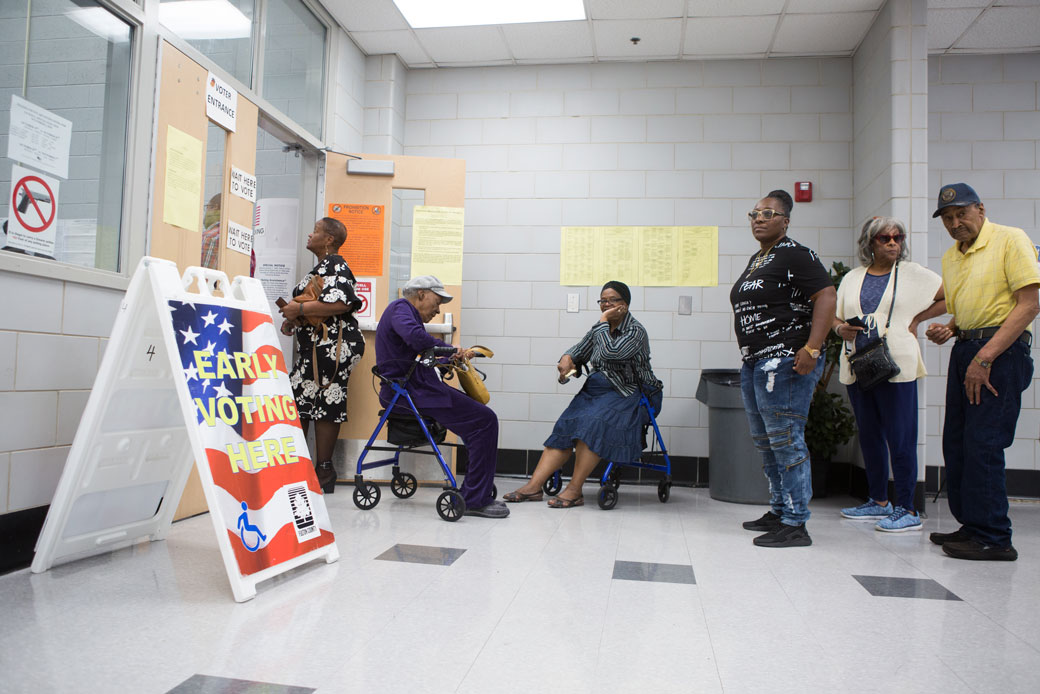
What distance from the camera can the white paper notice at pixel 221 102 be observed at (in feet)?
10.6

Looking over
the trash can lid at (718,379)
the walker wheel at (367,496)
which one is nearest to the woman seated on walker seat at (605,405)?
the trash can lid at (718,379)

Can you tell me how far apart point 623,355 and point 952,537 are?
169 centimetres

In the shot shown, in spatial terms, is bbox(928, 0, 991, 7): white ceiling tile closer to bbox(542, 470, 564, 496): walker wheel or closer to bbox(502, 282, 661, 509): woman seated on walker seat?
bbox(502, 282, 661, 509): woman seated on walker seat

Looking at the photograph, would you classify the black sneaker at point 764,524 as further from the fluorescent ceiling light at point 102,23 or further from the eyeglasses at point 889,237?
the fluorescent ceiling light at point 102,23

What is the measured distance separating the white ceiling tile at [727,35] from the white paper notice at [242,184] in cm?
277

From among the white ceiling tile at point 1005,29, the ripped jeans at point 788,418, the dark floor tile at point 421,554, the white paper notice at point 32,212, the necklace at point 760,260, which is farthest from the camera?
the white ceiling tile at point 1005,29

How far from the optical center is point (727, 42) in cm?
462

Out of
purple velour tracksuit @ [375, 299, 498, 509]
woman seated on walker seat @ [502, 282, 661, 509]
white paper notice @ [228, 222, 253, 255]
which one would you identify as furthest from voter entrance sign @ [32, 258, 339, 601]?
woman seated on walker seat @ [502, 282, 661, 509]

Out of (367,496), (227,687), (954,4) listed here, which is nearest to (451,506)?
(367,496)

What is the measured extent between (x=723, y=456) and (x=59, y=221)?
3.44 m

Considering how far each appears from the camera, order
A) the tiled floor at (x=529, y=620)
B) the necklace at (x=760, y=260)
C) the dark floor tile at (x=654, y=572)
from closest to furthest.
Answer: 1. the tiled floor at (x=529, y=620)
2. the dark floor tile at (x=654, y=572)
3. the necklace at (x=760, y=260)

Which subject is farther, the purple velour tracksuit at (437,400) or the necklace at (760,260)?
the purple velour tracksuit at (437,400)

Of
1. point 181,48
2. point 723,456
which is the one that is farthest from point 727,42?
point 181,48

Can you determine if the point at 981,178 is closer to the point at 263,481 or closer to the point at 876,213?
the point at 876,213
